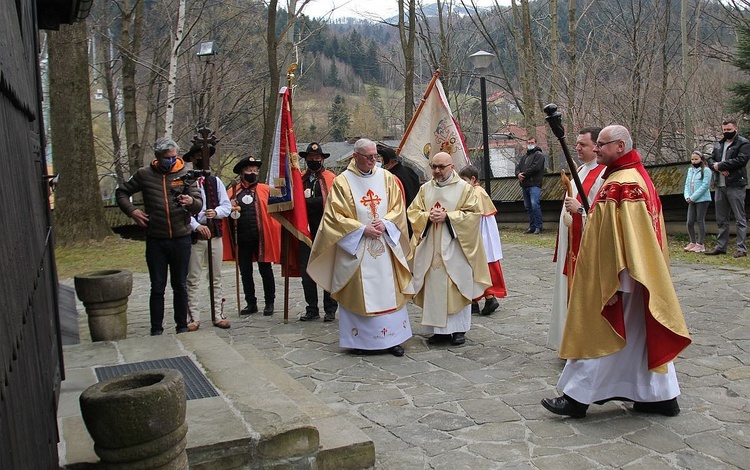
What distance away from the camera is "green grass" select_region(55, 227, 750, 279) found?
1310cm

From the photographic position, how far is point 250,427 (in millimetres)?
4273

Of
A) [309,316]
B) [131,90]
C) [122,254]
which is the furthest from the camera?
[131,90]

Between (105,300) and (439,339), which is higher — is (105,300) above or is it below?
above

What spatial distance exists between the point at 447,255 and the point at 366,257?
32.0 inches

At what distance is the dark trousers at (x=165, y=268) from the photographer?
7.57m

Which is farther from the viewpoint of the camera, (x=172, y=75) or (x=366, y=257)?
(x=172, y=75)

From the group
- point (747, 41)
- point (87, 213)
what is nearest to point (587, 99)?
point (747, 41)

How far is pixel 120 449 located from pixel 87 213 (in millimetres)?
13811

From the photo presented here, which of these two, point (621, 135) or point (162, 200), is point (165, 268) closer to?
point (162, 200)

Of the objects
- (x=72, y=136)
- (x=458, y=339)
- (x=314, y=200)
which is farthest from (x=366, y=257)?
(x=72, y=136)

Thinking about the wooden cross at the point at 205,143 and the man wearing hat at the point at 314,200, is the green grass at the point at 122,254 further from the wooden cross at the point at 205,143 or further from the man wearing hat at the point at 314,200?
the wooden cross at the point at 205,143

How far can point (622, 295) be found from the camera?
198 inches

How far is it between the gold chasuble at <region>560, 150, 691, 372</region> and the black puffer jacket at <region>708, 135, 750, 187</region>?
7329 millimetres

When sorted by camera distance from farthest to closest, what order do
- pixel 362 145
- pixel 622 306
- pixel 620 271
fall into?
pixel 362 145 < pixel 622 306 < pixel 620 271
